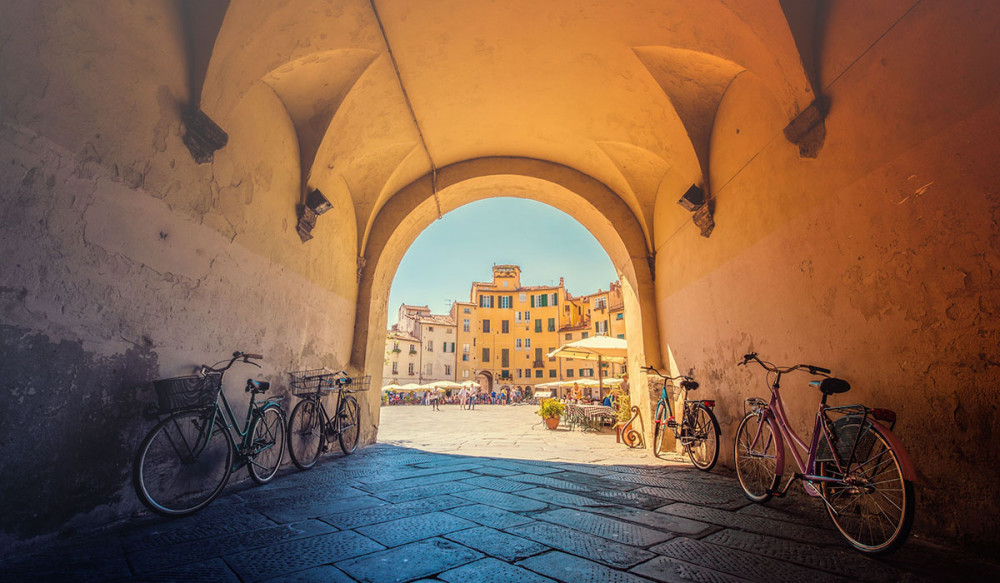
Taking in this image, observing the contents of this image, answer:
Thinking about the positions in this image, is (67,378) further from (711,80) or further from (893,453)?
(711,80)

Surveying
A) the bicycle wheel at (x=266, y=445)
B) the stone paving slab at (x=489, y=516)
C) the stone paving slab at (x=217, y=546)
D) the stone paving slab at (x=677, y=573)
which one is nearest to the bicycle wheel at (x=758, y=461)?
the stone paving slab at (x=677, y=573)

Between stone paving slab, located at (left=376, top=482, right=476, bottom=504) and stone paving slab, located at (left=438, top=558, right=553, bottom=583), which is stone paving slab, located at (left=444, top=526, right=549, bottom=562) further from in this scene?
stone paving slab, located at (left=376, top=482, right=476, bottom=504)

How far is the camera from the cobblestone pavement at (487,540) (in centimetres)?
187

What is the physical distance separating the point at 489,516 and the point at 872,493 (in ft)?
6.90

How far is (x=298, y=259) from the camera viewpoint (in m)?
5.22

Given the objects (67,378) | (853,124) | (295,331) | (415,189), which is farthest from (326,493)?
(415,189)

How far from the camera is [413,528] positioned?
98.1 inches

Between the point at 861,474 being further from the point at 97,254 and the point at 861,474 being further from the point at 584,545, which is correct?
the point at 97,254

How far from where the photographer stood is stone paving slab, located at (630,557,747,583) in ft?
5.91

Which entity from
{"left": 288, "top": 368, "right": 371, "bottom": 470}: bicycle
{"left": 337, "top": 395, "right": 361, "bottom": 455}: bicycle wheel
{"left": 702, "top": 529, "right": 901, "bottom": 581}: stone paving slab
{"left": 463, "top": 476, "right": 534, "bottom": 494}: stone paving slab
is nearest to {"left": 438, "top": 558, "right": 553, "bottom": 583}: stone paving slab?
{"left": 702, "top": 529, "right": 901, "bottom": 581}: stone paving slab

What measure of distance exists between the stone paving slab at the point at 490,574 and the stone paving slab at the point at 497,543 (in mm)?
110

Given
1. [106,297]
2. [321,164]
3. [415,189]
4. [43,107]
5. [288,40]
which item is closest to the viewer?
[43,107]

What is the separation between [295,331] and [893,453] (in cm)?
532

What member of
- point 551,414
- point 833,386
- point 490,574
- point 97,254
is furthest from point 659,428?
point 97,254
